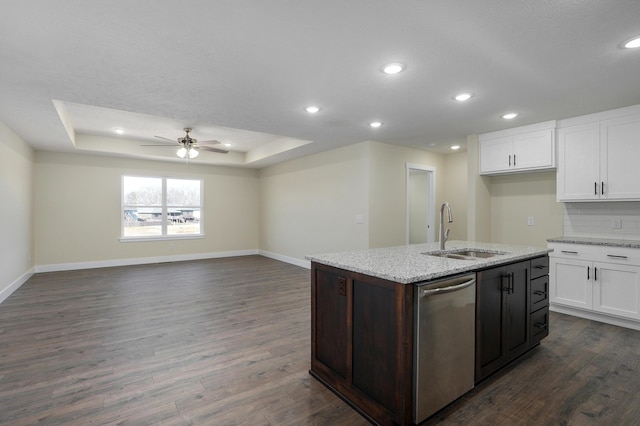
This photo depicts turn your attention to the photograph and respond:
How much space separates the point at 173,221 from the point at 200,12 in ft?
22.2

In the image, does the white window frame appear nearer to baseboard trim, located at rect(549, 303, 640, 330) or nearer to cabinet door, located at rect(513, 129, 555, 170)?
cabinet door, located at rect(513, 129, 555, 170)

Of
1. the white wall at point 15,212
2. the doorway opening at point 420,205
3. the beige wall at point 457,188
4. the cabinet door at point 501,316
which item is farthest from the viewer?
the beige wall at point 457,188

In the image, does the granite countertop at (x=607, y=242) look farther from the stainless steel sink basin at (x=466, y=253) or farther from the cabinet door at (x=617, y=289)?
the stainless steel sink basin at (x=466, y=253)

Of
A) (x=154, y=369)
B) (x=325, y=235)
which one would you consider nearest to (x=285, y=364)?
(x=154, y=369)

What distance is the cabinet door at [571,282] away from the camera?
12.0 feet

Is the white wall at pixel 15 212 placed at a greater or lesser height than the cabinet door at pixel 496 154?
lesser

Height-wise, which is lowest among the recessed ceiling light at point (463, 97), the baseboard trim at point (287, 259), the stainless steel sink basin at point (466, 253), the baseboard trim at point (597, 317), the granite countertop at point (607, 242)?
the baseboard trim at point (597, 317)

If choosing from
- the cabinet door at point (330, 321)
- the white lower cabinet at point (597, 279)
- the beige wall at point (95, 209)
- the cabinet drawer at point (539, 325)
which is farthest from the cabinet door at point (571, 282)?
the beige wall at point (95, 209)

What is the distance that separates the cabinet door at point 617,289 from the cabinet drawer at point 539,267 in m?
1.19

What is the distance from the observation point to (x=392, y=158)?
5730mm

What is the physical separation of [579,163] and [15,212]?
804cm

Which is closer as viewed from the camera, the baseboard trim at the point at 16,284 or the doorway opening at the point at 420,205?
the baseboard trim at the point at 16,284

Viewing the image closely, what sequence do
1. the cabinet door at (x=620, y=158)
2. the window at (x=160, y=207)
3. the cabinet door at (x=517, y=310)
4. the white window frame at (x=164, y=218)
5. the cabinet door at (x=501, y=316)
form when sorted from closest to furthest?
the cabinet door at (x=501, y=316) < the cabinet door at (x=517, y=310) < the cabinet door at (x=620, y=158) < the white window frame at (x=164, y=218) < the window at (x=160, y=207)

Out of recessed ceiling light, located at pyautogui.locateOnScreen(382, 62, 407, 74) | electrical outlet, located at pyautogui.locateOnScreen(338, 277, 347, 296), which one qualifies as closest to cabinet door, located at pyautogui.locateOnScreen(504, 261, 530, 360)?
electrical outlet, located at pyautogui.locateOnScreen(338, 277, 347, 296)
